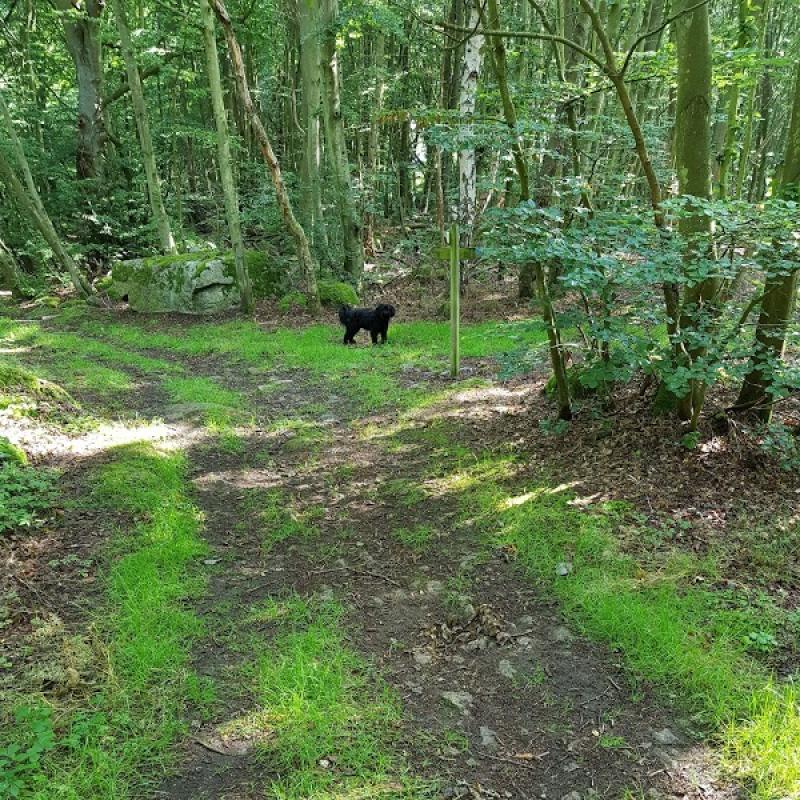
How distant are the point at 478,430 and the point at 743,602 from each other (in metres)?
3.11

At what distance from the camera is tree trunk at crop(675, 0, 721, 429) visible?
4.38 m

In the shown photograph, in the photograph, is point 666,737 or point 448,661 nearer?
point 666,737

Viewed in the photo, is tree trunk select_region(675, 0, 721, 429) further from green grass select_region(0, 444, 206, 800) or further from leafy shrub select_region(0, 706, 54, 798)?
leafy shrub select_region(0, 706, 54, 798)

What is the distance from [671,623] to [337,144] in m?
12.0

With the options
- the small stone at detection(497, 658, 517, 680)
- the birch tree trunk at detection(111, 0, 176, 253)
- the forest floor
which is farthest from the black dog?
the small stone at detection(497, 658, 517, 680)

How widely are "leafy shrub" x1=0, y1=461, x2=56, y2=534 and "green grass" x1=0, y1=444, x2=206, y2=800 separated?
40cm

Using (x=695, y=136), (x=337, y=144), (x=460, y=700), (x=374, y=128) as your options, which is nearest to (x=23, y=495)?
(x=460, y=700)

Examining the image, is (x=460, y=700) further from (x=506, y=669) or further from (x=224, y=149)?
(x=224, y=149)

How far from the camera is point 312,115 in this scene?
1288 cm

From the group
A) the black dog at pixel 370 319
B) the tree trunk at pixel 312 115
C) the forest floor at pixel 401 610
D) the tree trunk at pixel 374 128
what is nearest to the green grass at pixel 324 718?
the forest floor at pixel 401 610

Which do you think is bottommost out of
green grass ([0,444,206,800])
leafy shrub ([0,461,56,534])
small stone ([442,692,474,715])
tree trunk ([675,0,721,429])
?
small stone ([442,692,474,715])

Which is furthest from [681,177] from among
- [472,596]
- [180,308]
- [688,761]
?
[180,308]

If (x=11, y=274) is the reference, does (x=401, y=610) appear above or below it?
below

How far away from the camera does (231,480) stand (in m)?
5.34
